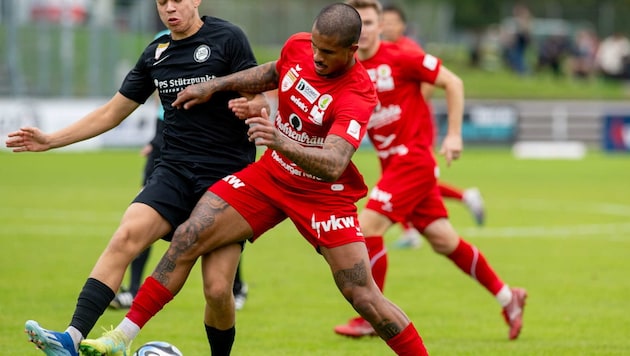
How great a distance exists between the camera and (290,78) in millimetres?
7016

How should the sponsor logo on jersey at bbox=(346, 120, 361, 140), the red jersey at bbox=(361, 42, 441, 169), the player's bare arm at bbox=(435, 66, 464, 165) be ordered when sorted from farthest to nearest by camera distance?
1. the red jersey at bbox=(361, 42, 441, 169)
2. the player's bare arm at bbox=(435, 66, 464, 165)
3. the sponsor logo on jersey at bbox=(346, 120, 361, 140)

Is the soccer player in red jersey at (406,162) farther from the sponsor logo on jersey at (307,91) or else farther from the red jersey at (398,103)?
the sponsor logo on jersey at (307,91)

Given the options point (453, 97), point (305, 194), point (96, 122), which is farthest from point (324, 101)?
point (453, 97)

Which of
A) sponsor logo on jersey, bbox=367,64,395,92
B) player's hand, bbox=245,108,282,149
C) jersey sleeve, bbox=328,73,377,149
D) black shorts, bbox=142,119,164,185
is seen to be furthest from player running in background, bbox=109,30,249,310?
player's hand, bbox=245,108,282,149

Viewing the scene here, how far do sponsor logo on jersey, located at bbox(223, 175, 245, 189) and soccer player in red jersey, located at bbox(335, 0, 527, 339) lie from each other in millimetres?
2169

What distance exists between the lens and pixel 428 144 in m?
9.70

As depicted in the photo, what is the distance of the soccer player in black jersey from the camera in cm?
720

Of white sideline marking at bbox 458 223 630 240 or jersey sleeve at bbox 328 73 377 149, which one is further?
white sideline marking at bbox 458 223 630 240

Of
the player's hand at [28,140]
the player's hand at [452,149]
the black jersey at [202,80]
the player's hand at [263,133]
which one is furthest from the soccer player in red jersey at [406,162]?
the player's hand at [263,133]

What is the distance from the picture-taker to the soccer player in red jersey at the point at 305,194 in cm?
670

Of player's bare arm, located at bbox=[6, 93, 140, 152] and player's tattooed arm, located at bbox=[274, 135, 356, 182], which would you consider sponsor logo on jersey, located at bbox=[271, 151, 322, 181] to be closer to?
player's tattooed arm, located at bbox=[274, 135, 356, 182]

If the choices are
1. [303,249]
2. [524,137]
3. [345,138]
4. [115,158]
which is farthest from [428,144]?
[524,137]

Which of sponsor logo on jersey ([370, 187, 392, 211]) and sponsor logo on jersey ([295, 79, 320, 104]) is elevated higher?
sponsor logo on jersey ([295, 79, 320, 104])

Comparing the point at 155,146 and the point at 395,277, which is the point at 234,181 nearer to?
the point at 155,146
